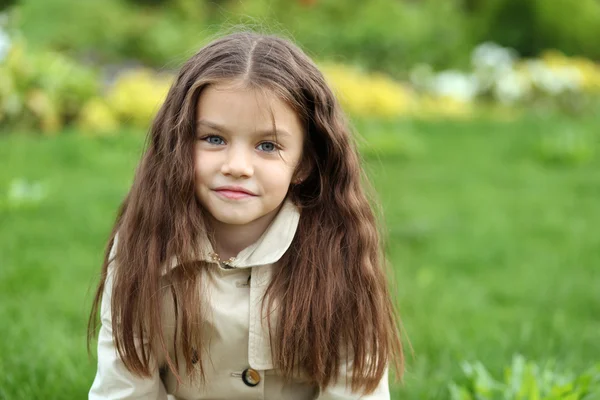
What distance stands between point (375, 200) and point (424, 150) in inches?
171

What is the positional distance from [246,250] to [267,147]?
0.89ft

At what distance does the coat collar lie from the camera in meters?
1.92

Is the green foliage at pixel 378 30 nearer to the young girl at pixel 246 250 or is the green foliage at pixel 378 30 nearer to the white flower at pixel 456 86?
the white flower at pixel 456 86

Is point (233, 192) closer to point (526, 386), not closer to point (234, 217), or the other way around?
point (234, 217)

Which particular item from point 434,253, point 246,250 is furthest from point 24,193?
point 246,250

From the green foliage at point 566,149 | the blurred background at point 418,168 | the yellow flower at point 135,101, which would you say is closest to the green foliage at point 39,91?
the blurred background at point 418,168

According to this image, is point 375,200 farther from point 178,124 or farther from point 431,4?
point 431,4

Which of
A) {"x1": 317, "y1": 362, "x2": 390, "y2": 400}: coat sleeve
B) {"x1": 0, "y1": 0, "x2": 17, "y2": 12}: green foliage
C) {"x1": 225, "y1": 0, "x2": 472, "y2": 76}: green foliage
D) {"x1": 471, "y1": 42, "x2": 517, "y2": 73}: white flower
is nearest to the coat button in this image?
{"x1": 317, "y1": 362, "x2": 390, "y2": 400}: coat sleeve

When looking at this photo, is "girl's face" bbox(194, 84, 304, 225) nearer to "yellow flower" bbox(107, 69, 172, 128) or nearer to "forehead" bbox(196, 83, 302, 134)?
"forehead" bbox(196, 83, 302, 134)

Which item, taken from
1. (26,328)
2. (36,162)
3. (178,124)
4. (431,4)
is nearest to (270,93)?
(178,124)

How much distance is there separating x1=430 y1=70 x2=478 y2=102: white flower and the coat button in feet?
23.5

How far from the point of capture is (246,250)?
197 centimetres

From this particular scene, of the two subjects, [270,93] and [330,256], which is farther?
→ [330,256]

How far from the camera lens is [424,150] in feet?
21.1
